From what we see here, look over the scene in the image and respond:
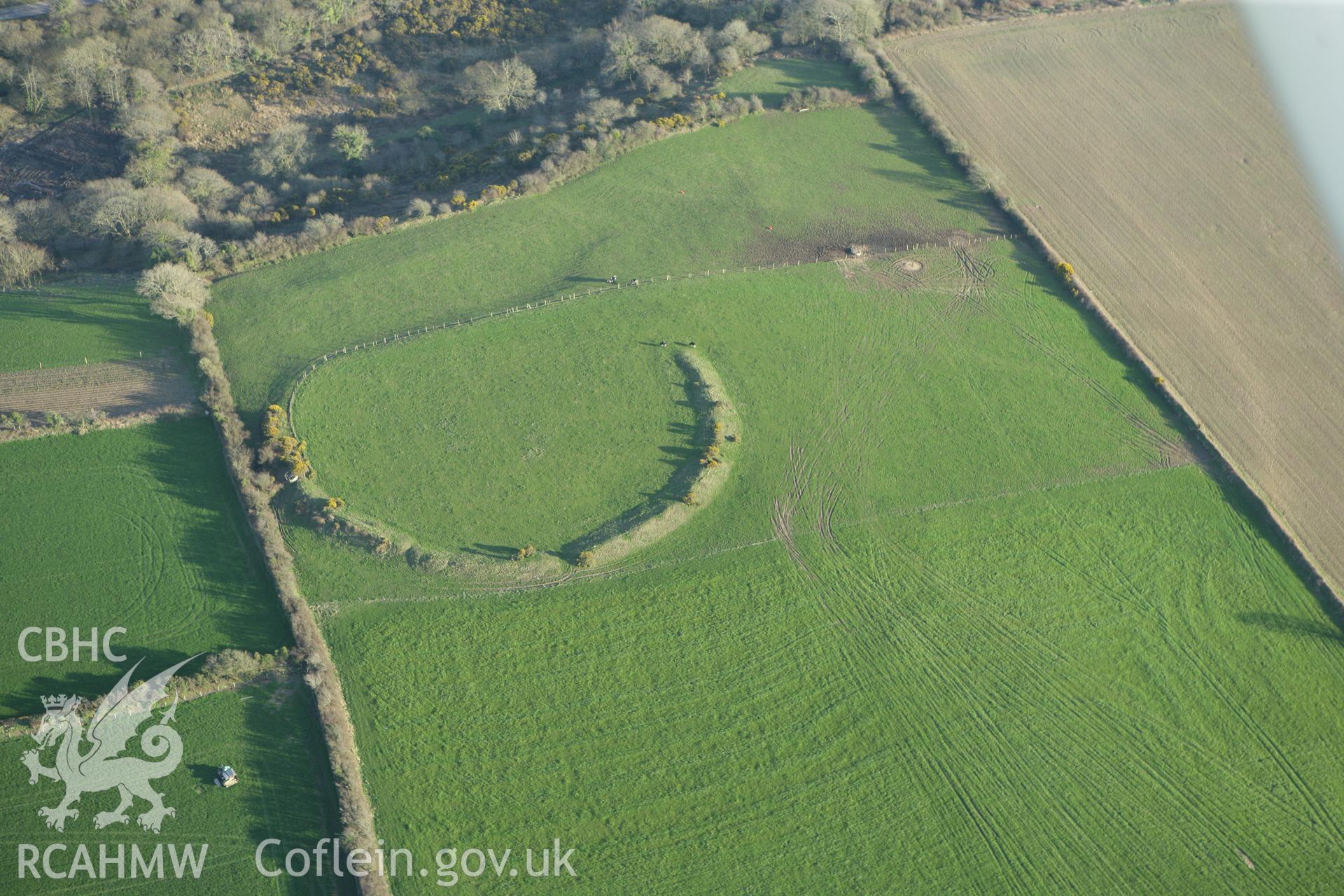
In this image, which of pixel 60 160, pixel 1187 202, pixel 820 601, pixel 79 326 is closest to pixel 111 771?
pixel 79 326

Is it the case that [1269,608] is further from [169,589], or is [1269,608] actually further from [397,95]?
[397,95]

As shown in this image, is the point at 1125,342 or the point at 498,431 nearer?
the point at 498,431

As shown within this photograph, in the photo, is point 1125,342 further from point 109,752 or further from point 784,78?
point 109,752

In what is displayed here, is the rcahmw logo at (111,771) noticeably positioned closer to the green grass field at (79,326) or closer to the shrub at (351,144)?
the green grass field at (79,326)

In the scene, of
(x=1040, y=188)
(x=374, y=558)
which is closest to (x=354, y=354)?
(x=374, y=558)

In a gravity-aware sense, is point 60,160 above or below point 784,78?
below

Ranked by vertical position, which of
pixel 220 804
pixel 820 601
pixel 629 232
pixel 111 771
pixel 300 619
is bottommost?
pixel 220 804

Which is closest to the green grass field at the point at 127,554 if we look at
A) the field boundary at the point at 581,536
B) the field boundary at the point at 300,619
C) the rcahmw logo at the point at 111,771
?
the field boundary at the point at 300,619

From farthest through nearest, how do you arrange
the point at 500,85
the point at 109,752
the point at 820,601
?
the point at 500,85
the point at 820,601
the point at 109,752
